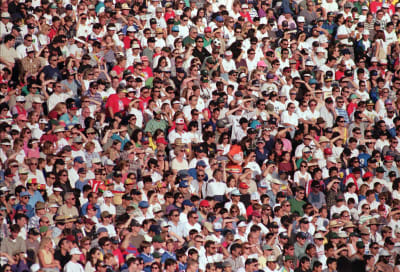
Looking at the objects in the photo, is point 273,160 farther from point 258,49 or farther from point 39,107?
point 39,107

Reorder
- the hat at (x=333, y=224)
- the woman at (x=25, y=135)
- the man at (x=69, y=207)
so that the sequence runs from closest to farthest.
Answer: the man at (x=69, y=207) < the woman at (x=25, y=135) < the hat at (x=333, y=224)

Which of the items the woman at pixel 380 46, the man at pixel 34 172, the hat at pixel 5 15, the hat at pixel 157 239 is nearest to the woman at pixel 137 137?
the man at pixel 34 172

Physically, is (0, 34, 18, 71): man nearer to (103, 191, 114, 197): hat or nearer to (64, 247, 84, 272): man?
(103, 191, 114, 197): hat

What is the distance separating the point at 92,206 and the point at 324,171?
582 cm

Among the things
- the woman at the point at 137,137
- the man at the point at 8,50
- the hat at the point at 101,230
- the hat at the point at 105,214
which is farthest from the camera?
the man at the point at 8,50

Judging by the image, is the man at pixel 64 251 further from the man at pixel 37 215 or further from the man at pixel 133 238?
the man at pixel 133 238

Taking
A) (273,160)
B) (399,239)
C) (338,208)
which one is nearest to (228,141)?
(273,160)

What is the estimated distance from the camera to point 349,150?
24391mm

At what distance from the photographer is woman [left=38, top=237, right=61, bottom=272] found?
1936 centimetres

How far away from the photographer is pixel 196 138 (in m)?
23.3

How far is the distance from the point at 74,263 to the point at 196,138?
5.09 metres

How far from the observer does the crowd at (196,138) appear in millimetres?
20619

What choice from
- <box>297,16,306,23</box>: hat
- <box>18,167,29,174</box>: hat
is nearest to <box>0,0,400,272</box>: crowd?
<box>18,167,29,174</box>: hat

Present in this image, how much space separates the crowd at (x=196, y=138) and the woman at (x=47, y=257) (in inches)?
1.6
